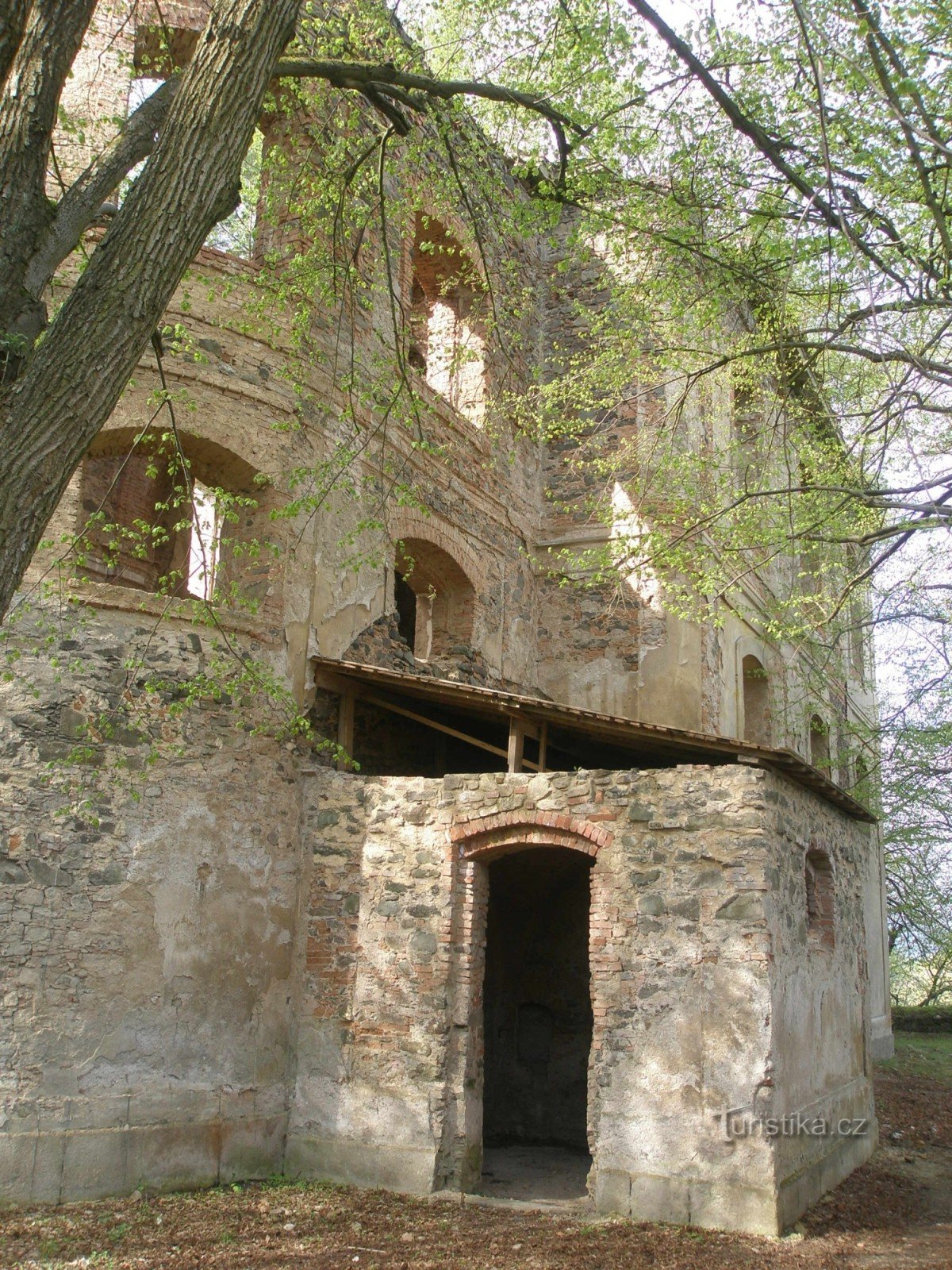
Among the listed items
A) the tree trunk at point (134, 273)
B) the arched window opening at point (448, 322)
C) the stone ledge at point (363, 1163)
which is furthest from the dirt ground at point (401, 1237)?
the arched window opening at point (448, 322)

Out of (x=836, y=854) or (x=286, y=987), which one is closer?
(x=286, y=987)

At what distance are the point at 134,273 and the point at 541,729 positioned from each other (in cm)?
533

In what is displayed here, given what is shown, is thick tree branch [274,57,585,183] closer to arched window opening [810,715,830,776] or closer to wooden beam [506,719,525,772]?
wooden beam [506,719,525,772]

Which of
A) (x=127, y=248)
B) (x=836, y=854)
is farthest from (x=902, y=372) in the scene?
(x=127, y=248)

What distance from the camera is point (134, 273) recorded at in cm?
406

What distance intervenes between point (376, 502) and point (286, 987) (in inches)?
168

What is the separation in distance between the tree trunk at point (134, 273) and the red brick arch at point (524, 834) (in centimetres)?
487

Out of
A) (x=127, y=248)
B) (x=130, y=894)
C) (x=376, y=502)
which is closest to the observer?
(x=127, y=248)

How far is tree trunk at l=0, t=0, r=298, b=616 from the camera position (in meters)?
3.69

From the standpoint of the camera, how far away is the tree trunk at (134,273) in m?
3.69

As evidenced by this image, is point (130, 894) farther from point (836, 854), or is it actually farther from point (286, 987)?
point (836, 854)

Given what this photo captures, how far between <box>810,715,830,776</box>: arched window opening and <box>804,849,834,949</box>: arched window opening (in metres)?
7.56

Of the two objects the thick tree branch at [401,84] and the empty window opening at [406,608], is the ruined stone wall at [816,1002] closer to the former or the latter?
the thick tree branch at [401,84]

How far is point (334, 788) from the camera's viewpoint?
8594 mm
